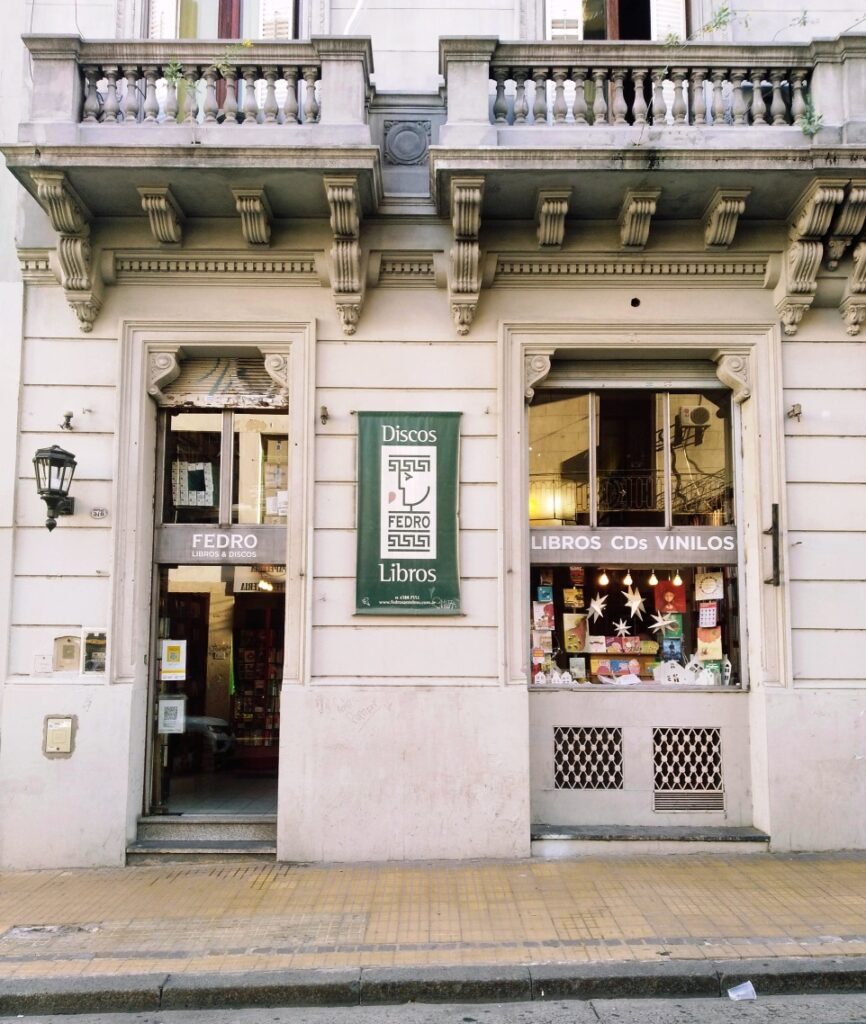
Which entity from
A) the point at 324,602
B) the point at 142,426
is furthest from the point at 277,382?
the point at 324,602

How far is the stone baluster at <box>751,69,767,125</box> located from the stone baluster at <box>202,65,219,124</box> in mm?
5031

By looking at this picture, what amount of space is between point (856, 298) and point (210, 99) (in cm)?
642

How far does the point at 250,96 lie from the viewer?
25.3 feet

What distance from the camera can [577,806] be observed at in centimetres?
802

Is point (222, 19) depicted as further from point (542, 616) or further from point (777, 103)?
point (542, 616)

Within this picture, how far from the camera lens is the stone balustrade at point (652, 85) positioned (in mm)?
7621

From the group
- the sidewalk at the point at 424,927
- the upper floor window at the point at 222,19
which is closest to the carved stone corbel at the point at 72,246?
the upper floor window at the point at 222,19

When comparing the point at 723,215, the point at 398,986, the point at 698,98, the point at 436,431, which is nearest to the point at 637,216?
the point at 723,215

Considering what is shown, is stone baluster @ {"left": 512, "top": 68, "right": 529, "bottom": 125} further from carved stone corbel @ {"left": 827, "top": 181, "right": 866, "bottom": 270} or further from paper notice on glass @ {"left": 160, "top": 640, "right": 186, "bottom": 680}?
paper notice on glass @ {"left": 160, "top": 640, "right": 186, "bottom": 680}

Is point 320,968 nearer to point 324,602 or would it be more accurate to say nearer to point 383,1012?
point 383,1012

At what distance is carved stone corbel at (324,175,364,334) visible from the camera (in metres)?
7.43

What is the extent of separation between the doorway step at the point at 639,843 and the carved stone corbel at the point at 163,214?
6599 mm

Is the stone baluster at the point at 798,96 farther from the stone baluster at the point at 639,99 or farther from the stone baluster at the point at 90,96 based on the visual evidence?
the stone baluster at the point at 90,96

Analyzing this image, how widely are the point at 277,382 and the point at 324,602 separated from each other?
88.7 inches
